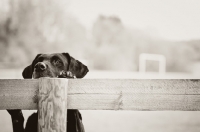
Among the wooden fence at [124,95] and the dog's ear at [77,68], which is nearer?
the wooden fence at [124,95]

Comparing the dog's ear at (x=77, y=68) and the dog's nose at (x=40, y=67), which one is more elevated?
the dog's nose at (x=40, y=67)

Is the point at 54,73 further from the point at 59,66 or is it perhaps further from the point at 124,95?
the point at 124,95

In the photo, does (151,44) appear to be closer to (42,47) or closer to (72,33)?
(72,33)

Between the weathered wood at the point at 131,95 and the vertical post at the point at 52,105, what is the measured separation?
72 millimetres

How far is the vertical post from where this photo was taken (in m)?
1.70

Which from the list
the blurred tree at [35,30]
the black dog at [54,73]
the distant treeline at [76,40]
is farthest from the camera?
the distant treeline at [76,40]

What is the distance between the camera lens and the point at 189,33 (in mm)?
31938

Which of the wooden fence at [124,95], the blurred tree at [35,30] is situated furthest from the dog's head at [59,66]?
the blurred tree at [35,30]

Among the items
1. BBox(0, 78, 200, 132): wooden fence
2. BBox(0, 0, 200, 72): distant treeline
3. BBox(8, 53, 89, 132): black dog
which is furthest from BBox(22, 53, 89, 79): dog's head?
BBox(0, 0, 200, 72): distant treeline

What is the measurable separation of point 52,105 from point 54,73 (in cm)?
144

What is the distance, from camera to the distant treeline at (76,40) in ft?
94.3

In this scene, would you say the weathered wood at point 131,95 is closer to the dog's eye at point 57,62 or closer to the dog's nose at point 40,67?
the dog's nose at point 40,67

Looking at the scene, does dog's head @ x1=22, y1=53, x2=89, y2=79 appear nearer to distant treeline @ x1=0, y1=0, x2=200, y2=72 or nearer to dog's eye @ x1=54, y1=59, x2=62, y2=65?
dog's eye @ x1=54, y1=59, x2=62, y2=65

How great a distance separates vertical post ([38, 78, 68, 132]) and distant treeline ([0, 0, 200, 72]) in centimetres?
2713
